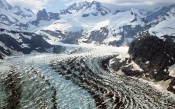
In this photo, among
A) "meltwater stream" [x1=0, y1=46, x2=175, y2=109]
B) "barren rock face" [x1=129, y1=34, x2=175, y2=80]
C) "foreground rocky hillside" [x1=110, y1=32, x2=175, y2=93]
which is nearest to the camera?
"meltwater stream" [x1=0, y1=46, x2=175, y2=109]

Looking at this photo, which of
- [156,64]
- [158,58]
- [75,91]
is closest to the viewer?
[75,91]

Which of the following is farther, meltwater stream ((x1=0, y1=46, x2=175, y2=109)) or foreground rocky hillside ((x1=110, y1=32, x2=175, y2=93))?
foreground rocky hillside ((x1=110, y1=32, x2=175, y2=93))

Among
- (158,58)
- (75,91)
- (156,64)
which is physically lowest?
(75,91)

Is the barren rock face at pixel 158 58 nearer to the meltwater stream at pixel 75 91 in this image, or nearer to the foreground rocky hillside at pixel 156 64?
the foreground rocky hillside at pixel 156 64

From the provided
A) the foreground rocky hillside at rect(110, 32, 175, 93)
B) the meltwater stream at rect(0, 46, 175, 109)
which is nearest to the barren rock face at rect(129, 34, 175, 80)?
the foreground rocky hillside at rect(110, 32, 175, 93)

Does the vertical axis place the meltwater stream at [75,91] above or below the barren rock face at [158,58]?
below

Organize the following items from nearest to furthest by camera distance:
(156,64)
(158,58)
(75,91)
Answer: (75,91) → (156,64) → (158,58)

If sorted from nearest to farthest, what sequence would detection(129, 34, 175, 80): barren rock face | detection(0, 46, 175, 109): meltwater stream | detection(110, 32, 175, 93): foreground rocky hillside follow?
detection(0, 46, 175, 109): meltwater stream → detection(110, 32, 175, 93): foreground rocky hillside → detection(129, 34, 175, 80): barren rock face

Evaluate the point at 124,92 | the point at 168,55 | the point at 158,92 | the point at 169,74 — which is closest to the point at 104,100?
the point at 124,92

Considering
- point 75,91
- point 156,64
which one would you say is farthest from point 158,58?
point 75,91

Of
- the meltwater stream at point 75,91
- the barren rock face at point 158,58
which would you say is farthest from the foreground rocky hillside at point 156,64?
the meltwater stream at point 75,91

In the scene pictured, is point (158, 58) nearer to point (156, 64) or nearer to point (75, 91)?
point (156, 64)

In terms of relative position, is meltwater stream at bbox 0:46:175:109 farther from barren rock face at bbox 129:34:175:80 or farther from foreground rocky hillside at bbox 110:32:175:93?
barren rock face at bbox 129:34:175:80

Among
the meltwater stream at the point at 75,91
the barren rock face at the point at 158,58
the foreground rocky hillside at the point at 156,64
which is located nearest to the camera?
the meltwater stream at the point at 75,91
